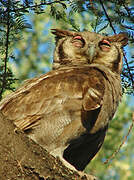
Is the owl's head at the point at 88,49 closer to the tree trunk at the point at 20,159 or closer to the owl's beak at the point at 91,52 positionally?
the owl's beak at the point at 91,52

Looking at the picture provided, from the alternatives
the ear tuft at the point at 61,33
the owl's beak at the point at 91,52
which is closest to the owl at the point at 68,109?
the owl's beak at the point at 91,52

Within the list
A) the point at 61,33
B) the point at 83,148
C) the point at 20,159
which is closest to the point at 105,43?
the point at 61,33

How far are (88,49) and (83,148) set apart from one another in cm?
161

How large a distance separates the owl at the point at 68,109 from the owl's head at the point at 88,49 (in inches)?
19.7

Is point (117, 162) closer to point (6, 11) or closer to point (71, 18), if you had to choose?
point (71, 18)

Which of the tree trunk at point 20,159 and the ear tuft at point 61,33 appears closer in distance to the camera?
the tree trunk at point 20,159

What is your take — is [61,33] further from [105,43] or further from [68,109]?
[68,109]

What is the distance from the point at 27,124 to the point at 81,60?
175 centimetres

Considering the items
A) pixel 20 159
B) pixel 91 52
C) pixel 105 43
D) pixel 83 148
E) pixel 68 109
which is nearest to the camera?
pixel 20 159

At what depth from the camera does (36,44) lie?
6.32 meters

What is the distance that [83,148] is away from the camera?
14.0 feet

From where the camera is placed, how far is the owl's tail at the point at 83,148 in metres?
3.96

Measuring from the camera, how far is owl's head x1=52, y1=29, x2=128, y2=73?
5.20m

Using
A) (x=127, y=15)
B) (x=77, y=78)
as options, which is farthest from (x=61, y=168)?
(x=127, y=15)
